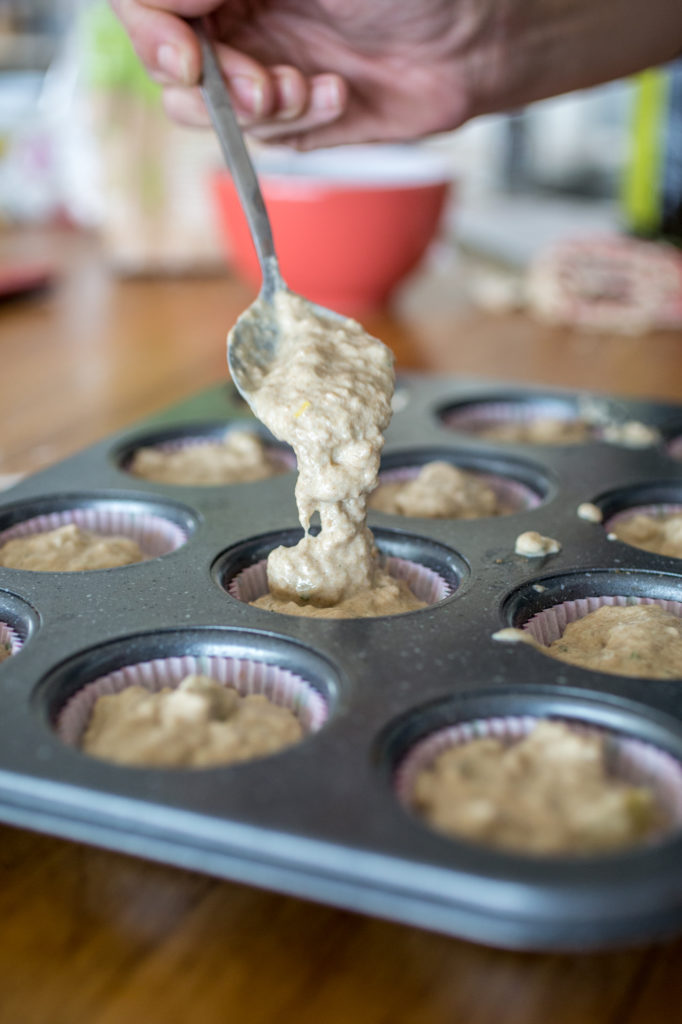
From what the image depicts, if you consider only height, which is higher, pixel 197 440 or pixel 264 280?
pixel 264 280

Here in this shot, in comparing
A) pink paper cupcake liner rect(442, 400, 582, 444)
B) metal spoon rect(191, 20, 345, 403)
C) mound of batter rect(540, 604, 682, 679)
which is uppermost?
metal spoon rect(191, 20, 345, 403)

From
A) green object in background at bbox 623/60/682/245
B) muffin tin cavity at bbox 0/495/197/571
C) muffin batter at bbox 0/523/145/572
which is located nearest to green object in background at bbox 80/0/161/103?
green object in background at bbox 623/60/682/245

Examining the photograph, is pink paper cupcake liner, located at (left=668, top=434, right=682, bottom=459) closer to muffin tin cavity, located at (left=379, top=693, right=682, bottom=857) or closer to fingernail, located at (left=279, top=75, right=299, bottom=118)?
fingernail, located at (left=279, top=75, right=299, bottom=118)

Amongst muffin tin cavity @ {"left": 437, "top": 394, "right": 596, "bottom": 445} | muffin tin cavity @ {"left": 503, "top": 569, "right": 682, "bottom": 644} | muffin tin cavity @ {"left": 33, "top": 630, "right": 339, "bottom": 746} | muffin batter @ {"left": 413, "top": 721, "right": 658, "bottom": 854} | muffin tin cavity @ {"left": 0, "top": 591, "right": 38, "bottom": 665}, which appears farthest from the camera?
muffin tin cavity @ {"left": 437, "top": 394, "right": 596, "bottom": 445}

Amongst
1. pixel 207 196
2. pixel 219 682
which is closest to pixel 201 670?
pixel 219 682

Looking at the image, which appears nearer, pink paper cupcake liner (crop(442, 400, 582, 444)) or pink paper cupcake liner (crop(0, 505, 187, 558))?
pink paper cupcake liner (crop(0, 505, 187, 558))

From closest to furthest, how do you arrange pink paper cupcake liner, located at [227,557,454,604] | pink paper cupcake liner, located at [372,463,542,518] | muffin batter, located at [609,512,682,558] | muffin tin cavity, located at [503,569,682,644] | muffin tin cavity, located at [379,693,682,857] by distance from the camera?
muffin tin cavity, located at [379,693,682,857] < muffin tin cavity, located at [503,569,682,644] < pink paper cupcake liner, located at [227,557,454,604] < muffin batter, located at [609,512,682,558] < pink paper cupcake liner, located at [372,463,542,518]

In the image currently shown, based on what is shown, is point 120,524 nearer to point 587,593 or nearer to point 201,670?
point 201,670

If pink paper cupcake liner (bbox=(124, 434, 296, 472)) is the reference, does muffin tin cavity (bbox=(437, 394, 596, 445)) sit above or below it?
below
